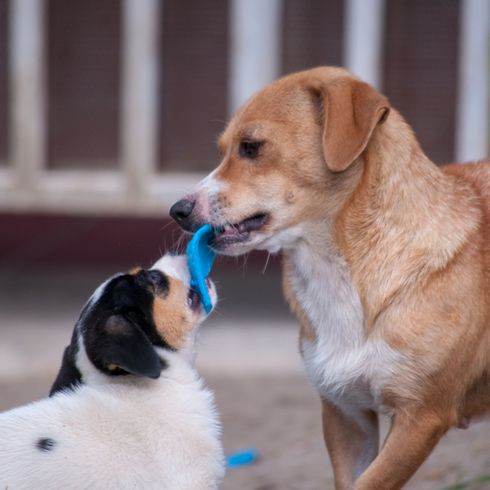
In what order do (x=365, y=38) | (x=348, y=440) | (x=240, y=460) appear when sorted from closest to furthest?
1. (x=348, y=440)
2. (x=240, y=460)
3. (x=365, y=38)

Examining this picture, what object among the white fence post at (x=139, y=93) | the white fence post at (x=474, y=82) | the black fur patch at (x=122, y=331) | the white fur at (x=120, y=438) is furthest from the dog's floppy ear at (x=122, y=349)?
the white fence post at (x=474, y=82)

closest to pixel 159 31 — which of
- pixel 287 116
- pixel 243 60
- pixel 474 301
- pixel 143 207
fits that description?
pixel 243 60

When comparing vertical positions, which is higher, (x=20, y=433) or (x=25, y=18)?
(x=25, y=18)

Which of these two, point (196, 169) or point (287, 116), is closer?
point (287, 116)

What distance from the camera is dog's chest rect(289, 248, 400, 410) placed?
4609 mm

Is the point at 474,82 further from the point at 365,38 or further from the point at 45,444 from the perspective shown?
the point at 45,444

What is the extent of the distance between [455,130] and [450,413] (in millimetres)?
5285

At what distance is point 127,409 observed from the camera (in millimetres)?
4543

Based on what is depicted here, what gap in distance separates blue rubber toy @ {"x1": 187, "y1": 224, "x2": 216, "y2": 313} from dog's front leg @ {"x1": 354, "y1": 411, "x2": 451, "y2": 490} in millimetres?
939

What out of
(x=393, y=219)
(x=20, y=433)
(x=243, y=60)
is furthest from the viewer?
(x=243, y=60)

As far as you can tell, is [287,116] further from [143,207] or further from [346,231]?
[143,207]

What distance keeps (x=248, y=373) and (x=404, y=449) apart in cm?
391

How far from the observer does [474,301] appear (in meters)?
4.61

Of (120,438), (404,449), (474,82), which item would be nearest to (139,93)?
(474,82)
